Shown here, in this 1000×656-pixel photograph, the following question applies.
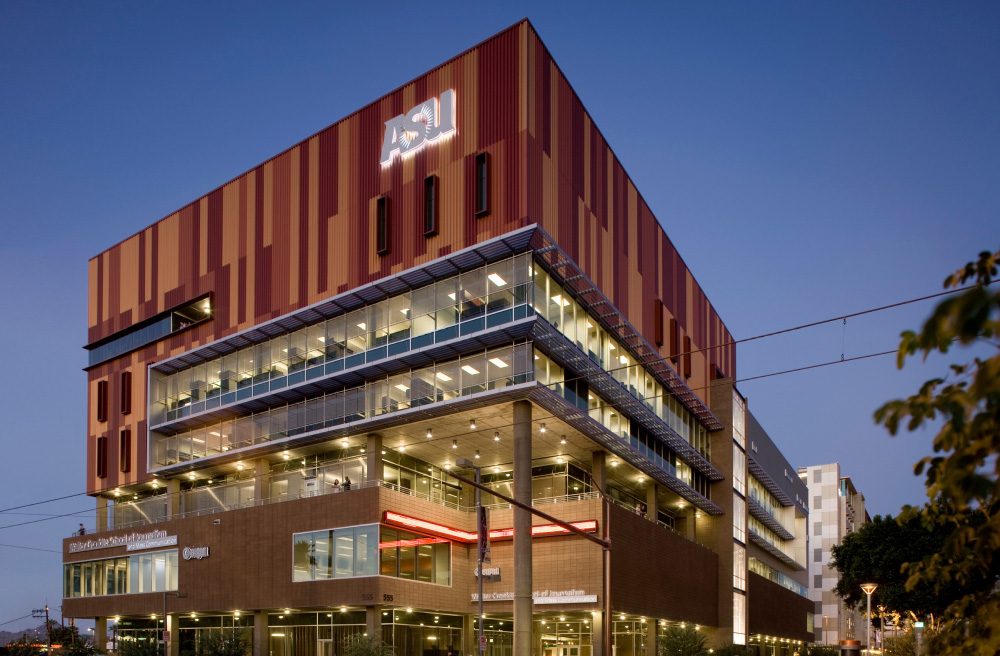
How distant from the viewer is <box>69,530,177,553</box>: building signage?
2458 inches

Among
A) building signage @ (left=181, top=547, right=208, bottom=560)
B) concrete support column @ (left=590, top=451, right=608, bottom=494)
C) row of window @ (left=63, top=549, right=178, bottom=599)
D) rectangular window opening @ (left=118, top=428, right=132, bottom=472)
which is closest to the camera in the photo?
concrete support column @ (left=590, top=451, right=608, bottom=494)

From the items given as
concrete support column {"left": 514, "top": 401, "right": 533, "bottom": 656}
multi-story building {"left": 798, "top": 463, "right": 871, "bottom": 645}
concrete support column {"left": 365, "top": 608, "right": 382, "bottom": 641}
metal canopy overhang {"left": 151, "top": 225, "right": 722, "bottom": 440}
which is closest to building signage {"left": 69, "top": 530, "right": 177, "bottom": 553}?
metal canopy overhang {"left": 151, "top": 225, "right": 722, "bottom": 440}

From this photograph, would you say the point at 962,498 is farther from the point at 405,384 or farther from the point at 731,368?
the point at 731,368

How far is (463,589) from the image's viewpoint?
2181 inches

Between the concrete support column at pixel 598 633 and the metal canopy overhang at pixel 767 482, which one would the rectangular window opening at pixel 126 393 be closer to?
the concrete support column at pixel 598 633

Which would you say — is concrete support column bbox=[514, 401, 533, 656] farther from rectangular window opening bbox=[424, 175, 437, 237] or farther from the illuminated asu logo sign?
the illuminated asu logo sign

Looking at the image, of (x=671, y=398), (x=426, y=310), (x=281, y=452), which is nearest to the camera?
(x=426, y=310)

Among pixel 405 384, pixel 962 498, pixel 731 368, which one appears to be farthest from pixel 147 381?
pixel 962 498

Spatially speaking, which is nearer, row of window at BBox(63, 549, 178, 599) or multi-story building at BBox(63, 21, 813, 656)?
multi-story building at BBox(63, 21, 813, 656)

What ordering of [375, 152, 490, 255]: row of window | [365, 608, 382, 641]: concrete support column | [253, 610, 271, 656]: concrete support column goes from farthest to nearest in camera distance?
[253, 610, 271, 656]: concrete support column → [365, 608, 382, 641]: concrete support column → [375, 152, 490, 255]: row of window

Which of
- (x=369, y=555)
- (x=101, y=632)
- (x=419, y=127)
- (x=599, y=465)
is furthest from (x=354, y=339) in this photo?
(x=101, y=632)

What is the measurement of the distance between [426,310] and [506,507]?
12.9 meters

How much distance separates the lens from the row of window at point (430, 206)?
47719 millimetres

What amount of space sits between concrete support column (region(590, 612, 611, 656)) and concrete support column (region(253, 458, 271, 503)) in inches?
871
